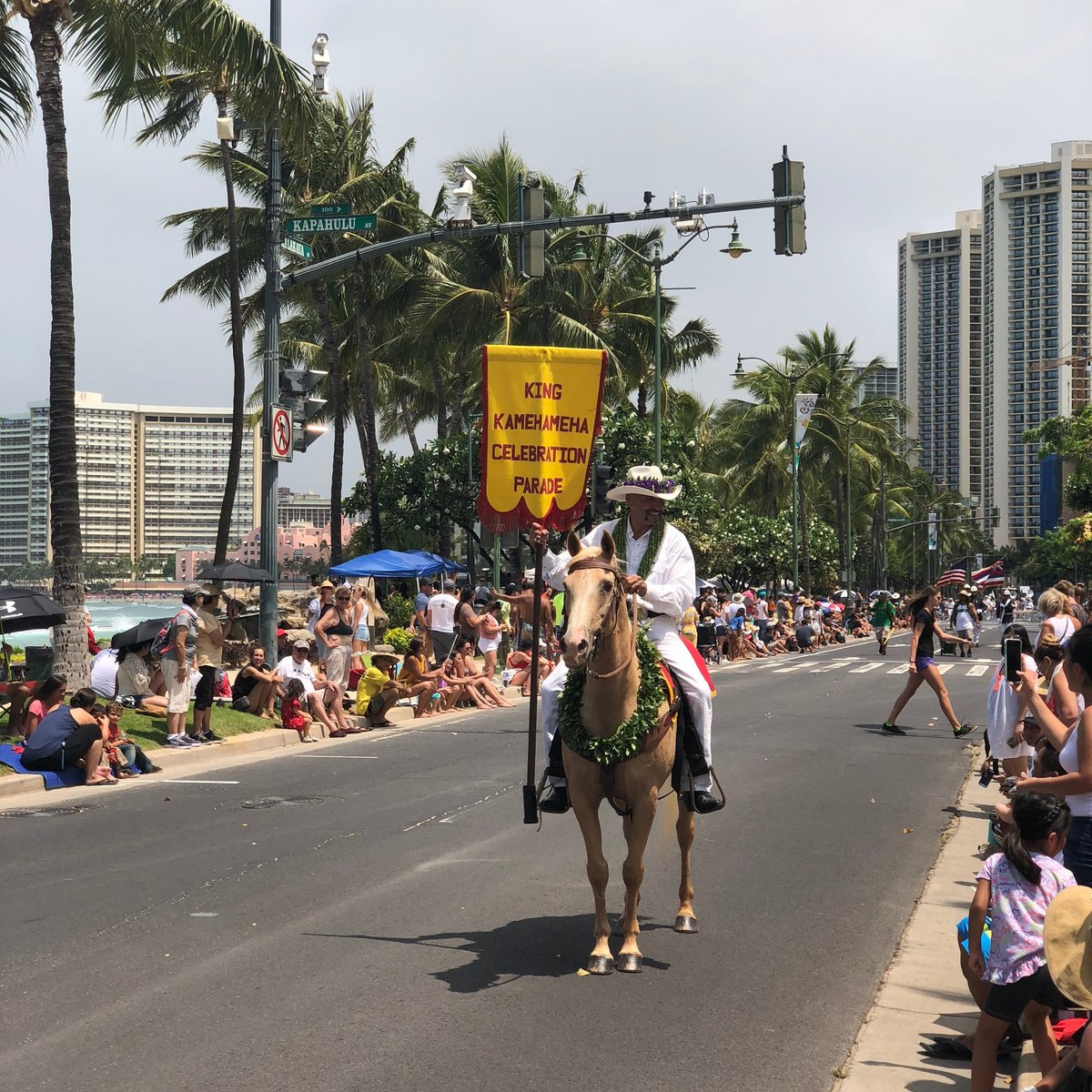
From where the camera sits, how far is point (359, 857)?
10.3m

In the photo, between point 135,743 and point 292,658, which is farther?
point 292,658

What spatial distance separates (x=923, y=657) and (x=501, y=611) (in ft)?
38.3

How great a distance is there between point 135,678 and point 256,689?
1.81 meters

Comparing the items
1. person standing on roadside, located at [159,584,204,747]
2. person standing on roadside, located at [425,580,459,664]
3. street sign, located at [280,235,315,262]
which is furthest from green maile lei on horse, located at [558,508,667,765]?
person standing on roadside, located at [425,580,459,664]

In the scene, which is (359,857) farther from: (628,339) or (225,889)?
(628,339)

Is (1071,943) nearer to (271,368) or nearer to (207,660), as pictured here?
(207,660)

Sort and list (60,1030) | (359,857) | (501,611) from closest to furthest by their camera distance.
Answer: (60,1030)
(359,857)
(501,611)

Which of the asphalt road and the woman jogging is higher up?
the woman jogging

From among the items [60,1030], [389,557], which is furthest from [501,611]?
[60,1030]

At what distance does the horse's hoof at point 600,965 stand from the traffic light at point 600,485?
26.9 feet

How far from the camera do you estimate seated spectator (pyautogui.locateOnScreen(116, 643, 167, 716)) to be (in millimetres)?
17984

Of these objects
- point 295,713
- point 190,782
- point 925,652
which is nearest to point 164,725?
point 295,713

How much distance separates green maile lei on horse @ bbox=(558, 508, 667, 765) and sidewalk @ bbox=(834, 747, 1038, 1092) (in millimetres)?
1731

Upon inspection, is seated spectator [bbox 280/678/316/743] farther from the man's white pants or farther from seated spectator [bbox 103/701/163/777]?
the man's white pants
